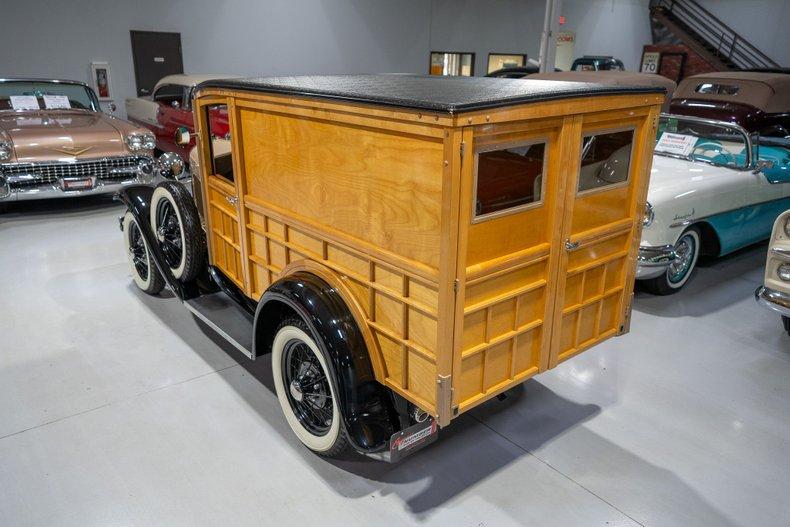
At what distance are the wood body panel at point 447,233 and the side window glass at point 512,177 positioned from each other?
0.04 meters

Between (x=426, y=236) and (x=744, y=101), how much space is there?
6.77 m

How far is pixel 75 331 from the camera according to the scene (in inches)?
170

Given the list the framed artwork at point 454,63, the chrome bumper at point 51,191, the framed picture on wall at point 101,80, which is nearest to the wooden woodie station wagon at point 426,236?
the chrome bumper at point 51,191

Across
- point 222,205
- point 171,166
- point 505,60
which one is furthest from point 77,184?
point 505,60

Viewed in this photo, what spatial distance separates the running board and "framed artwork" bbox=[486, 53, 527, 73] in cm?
1568

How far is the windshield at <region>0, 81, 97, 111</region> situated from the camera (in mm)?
7684

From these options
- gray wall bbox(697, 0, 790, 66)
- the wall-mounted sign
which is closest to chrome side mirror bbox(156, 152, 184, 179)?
gray wall bbox(697, 0, 790, 66)

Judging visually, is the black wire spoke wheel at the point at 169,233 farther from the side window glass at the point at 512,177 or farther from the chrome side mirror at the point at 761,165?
the chrome side mirror at the point at 761,165

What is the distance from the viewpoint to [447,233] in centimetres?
200

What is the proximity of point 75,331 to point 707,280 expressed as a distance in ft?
18.4

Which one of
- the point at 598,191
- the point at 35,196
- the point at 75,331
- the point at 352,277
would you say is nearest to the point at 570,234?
the point at 598,191

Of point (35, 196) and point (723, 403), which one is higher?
point (35, 196)

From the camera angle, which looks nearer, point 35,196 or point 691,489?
point 691,489

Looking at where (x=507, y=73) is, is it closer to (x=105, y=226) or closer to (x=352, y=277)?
(x=105, y=226)
